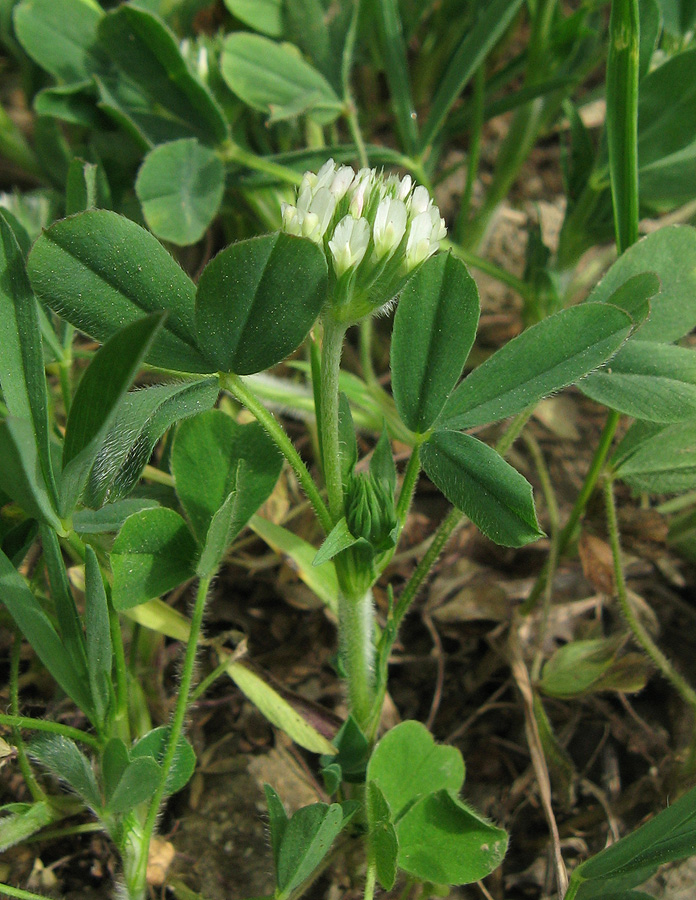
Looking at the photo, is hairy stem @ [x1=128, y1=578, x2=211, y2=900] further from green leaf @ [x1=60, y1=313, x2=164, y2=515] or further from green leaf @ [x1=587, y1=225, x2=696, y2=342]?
green leaf @ [x1=587, y1=225, x2=696, y2=342]

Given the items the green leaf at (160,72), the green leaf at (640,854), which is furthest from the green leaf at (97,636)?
the green leaf at (160,72)

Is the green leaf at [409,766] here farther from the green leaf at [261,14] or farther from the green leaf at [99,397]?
the green leaf at [261,14]

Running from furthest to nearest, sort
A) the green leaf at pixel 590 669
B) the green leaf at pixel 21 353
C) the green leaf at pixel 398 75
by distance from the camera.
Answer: the green leaf at pixel 398 75 → the green leaf at pixel 590 669 → the green leaf at pixel 21 353

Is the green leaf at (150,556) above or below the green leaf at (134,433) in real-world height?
below

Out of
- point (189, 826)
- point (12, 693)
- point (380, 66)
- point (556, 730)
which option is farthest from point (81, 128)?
point (556, 730)

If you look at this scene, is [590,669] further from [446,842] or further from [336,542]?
[336,542]

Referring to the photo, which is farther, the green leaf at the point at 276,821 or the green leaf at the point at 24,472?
the green leaf at the point at 276,821
